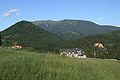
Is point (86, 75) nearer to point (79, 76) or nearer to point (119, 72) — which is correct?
point (79, 76)

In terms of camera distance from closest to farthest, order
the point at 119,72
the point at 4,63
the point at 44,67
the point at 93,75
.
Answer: the point at 4,63
the point at 44,67
the point at 93,75
the point at 119,72

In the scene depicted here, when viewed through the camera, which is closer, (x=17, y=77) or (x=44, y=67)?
(x=17, y=77)

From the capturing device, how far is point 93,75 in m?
10.6

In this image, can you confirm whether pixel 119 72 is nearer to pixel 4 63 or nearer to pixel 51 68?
pixel 51 68

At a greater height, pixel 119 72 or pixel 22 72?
pixel 22 72

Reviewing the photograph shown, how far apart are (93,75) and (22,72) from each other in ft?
10.1

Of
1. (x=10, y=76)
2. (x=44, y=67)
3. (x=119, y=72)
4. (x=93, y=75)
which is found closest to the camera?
(x=10, y=76)

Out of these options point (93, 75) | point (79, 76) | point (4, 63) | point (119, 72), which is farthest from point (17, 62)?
point (119, 72)

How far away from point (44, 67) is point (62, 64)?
1.37 metres

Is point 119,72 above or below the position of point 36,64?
below

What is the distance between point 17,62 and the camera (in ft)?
30.5

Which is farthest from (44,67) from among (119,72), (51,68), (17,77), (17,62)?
(119,72)

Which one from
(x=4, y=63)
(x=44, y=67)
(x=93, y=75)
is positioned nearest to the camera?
(x=4, y=63)

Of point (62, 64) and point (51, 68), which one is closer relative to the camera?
point (51, 68)
